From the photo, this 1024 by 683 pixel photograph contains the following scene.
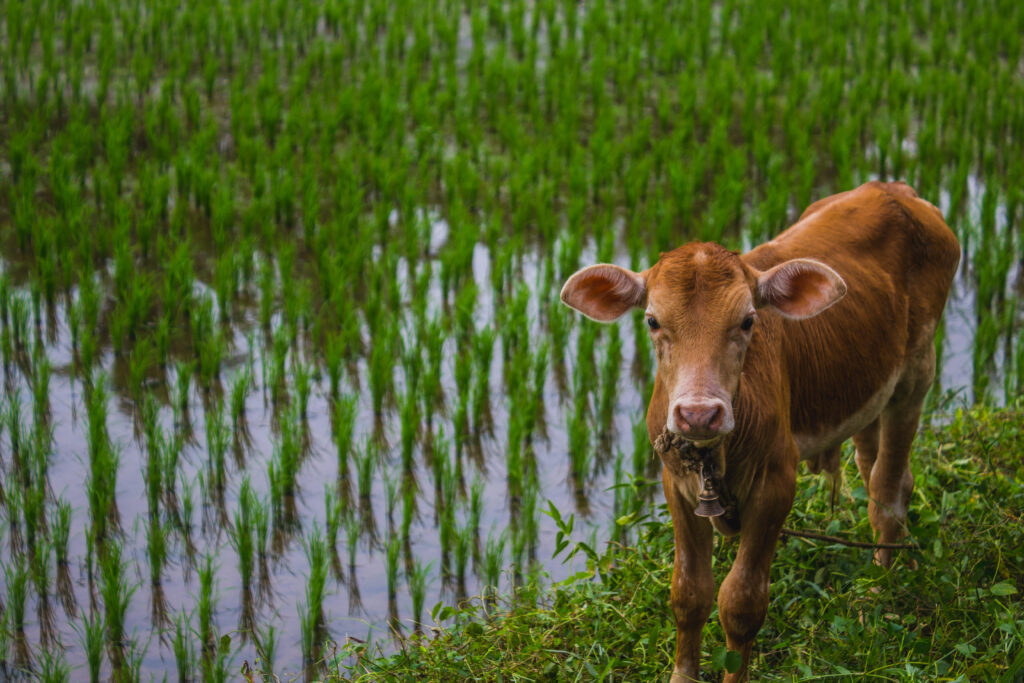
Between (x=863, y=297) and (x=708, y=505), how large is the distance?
0.85m

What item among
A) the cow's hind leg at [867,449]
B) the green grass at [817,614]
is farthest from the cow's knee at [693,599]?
the cow's hind leg at [867,449]

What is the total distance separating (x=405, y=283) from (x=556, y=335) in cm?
105

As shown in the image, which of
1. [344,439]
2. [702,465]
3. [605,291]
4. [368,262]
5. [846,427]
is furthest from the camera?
[368,262]

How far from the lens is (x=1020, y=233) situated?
5.86 m

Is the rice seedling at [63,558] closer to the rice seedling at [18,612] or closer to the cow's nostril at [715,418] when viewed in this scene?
the rice seedling at [18,612]

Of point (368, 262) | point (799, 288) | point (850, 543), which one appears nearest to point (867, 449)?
point (850, 543)

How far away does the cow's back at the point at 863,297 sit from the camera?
2.79 m

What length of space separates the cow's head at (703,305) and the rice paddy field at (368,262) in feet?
3.25

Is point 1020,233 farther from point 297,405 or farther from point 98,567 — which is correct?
point 98,567

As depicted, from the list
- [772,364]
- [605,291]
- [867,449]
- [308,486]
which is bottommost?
[308,486]

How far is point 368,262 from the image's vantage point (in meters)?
5.57

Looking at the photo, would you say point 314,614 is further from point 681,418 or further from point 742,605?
point 681,418

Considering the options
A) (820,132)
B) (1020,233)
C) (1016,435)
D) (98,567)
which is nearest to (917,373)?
(1016,435)

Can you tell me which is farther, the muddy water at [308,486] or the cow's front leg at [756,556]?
the muddy water at [308,486]
